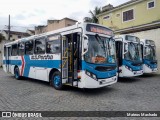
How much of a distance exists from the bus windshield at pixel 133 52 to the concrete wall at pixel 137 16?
779 centimetres

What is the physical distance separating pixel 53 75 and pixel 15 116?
3889mm

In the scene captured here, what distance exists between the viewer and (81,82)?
6934mm

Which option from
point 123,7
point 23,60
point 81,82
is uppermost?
point 123,7

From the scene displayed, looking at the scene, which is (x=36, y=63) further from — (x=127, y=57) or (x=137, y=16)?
(x=137, y=16)

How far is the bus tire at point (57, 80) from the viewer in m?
8.30

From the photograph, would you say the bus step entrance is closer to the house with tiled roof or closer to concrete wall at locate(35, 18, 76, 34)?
the house with tiled roof

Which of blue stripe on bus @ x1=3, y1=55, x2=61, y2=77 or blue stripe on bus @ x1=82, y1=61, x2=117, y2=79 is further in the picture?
blue stripe on bus @ x1=3, y1=55, x2=61, y2=77

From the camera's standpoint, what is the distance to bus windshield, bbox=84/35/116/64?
22.8 ft

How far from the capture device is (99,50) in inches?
287

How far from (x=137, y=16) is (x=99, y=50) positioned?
47.4ft

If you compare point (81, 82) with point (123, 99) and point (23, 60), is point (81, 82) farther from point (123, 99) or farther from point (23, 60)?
point (23, 60)

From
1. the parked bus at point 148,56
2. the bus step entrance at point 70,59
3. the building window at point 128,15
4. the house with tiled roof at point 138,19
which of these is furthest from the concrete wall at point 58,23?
the bus step entrance at point 70,59

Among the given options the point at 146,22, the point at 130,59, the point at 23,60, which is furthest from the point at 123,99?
the point at 146,22

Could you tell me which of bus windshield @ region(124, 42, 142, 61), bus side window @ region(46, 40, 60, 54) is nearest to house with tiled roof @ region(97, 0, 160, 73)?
bus windshield @ region(124, 42, 142, 61)
